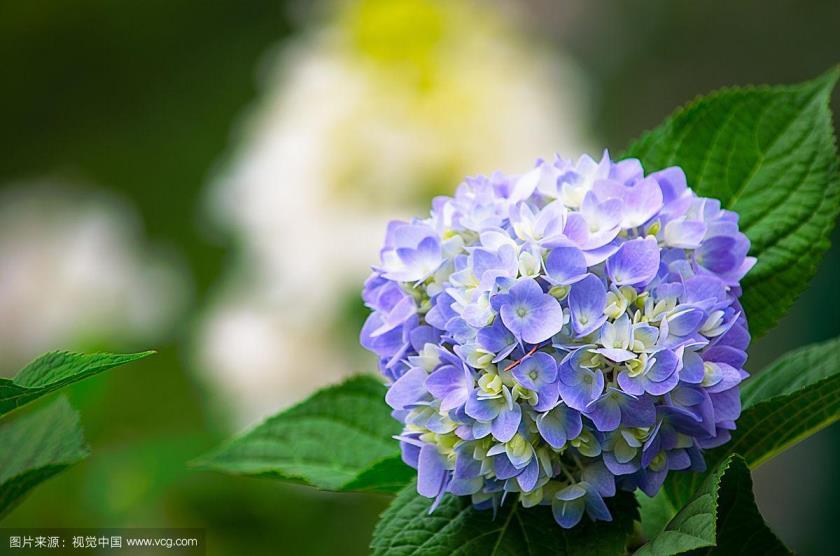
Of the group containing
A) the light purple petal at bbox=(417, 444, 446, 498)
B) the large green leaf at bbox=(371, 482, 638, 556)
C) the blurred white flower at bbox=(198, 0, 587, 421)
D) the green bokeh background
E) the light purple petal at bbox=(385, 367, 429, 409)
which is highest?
the green bokeh background

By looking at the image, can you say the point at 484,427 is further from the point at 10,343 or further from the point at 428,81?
the point at 10,343

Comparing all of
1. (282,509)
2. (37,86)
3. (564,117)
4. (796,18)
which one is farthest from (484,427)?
(37,86)

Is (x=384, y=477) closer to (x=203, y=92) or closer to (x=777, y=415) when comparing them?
(x=777, y=415)

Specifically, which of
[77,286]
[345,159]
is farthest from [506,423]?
[77,286]

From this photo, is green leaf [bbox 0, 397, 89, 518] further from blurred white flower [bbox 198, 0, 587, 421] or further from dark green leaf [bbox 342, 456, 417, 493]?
blurred white flower [bbox 198, 0, 587, 421]

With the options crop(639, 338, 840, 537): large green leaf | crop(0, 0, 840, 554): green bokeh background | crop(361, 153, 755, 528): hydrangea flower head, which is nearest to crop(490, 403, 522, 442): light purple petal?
crop(361, 153, 755, 528): hydrangea flower head

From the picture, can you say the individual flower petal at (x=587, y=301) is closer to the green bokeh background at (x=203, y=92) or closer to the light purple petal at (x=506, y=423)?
the light purple petal at (x=506, y=423)

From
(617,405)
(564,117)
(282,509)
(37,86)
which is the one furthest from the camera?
(37,86)
